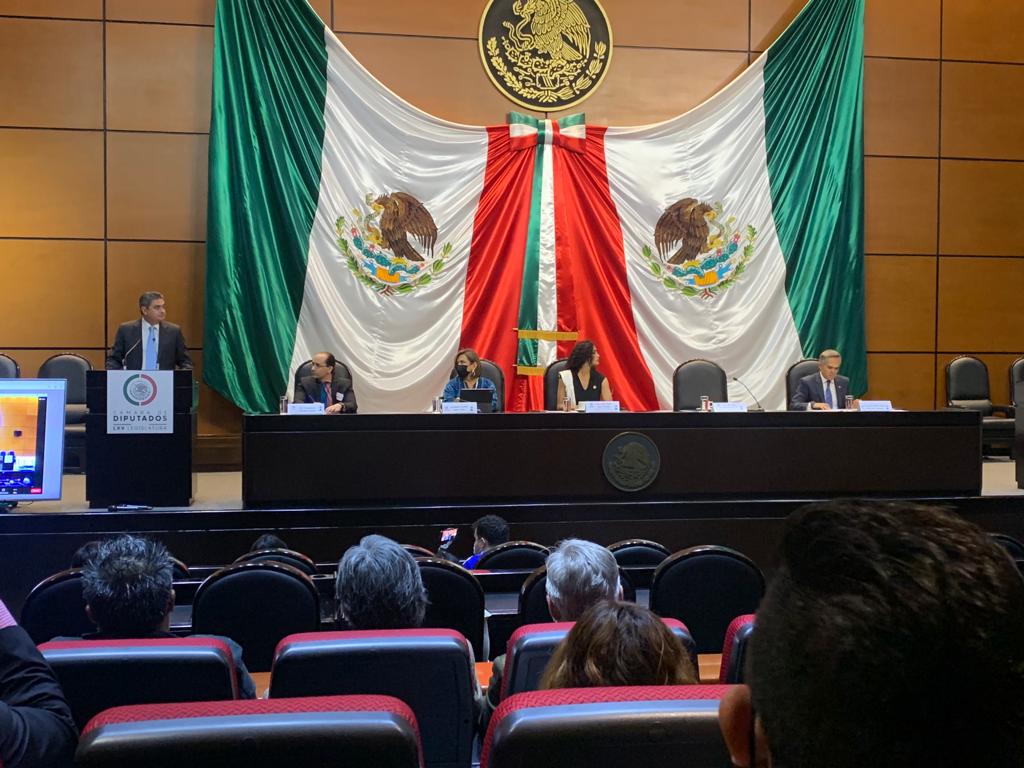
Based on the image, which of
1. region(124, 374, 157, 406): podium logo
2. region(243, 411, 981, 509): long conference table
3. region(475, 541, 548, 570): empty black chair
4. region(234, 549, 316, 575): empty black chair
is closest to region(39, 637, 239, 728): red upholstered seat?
region(234, 549, 316, 575): empty black chair

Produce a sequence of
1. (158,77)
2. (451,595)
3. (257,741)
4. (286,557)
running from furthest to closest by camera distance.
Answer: (158,77), (286,557), (451,595), (257,741)

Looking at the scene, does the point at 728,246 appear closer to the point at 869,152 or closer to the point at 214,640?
the point at 869,152

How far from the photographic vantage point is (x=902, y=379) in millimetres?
7715

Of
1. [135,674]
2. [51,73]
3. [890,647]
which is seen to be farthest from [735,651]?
[51,73]

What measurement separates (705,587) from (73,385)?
5.19 metres

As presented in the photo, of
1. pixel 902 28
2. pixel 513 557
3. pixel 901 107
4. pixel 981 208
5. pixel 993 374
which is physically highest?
pixel 902 28

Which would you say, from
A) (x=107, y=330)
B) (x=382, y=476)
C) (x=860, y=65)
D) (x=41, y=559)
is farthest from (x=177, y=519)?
(x=860, y=65)

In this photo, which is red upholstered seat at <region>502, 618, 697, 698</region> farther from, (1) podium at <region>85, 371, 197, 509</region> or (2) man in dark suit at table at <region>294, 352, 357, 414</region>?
(2) man in dark suit at table at <region>294, 352, 357, 414</region>

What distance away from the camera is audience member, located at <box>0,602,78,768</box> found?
3.36 feet

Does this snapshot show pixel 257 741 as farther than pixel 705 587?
No

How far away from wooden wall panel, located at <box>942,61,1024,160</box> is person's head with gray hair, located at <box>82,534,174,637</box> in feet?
24.8

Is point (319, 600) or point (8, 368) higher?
point (8, 368)

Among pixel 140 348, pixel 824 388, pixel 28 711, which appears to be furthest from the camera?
pixel 824 388

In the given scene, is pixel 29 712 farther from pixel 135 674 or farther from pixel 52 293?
pixel 52 293
